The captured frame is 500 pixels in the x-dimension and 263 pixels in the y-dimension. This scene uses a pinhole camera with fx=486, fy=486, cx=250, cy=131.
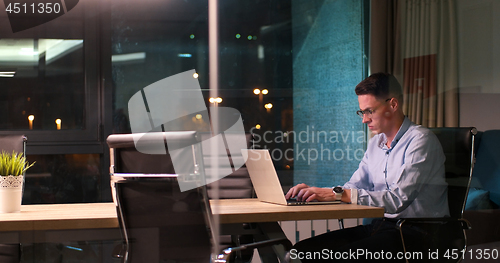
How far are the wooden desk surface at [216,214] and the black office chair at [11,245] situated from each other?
0.79m

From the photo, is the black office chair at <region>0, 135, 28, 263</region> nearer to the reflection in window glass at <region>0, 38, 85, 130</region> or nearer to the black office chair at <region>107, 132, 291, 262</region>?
the black office chair at <region>107, 132, 291, 262</region>

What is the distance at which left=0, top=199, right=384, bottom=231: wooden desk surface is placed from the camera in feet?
6.38

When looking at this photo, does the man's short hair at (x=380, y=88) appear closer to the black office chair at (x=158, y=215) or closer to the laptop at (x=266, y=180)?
the laptop at (x=266, y=180)

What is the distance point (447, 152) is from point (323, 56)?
175 centimetres

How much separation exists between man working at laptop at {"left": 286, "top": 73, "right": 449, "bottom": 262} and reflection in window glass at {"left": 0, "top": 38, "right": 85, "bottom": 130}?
2.87m

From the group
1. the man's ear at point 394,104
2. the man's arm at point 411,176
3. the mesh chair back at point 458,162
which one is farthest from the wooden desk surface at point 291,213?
the man's ear at point 394,104

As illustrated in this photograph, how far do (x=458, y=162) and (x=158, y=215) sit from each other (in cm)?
151

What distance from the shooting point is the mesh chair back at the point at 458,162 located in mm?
2379

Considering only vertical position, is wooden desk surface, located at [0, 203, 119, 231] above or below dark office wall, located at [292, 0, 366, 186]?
below

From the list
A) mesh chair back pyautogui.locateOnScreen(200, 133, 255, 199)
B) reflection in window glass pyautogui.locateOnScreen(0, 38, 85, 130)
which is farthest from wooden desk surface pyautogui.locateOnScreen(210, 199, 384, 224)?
reflection in window glass pyautogui.locateOnScreen(0, 38, 85, 130)

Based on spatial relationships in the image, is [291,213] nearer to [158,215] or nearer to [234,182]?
[158,215]

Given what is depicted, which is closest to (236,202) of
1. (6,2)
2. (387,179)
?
(387,179)

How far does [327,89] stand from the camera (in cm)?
399

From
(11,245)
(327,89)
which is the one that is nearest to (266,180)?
(11,245)
